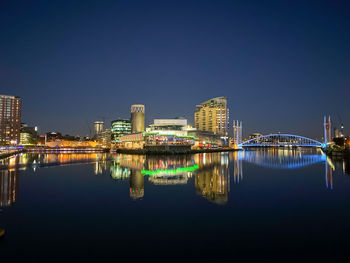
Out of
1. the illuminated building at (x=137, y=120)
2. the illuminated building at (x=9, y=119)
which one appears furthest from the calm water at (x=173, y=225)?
the illuminated building at (x=137, y=120)

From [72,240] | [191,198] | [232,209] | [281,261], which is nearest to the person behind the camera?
[281,261]

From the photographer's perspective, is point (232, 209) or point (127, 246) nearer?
point (127, 246)

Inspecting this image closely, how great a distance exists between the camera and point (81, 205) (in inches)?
595

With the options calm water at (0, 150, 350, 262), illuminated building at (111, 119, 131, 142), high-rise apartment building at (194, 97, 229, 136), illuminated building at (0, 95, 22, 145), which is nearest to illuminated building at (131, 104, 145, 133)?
illuminated building at (111, 119, 131, 142)

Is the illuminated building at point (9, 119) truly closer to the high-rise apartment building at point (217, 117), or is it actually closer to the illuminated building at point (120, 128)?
the illuminated building at point (120, 128)

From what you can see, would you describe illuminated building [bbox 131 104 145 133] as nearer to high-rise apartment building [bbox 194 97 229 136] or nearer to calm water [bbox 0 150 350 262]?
high-rise apartment building [bbox 194 97 229 136]

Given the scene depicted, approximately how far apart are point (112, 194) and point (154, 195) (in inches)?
126

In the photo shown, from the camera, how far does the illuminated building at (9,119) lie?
126m

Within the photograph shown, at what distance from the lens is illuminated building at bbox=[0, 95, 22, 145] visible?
12550cm

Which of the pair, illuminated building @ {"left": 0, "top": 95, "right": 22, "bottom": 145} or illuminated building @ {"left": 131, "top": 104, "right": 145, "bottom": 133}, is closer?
illuminated building @ {"left": 0, "top": 95, "right": 22, "bottom": 145}

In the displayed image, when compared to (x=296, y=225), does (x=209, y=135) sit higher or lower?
higher

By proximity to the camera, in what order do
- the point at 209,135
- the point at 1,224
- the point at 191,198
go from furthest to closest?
the point at 209,135 → the point at 191,198 → the point at 1,224

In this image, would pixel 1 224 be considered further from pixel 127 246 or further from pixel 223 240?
pixel 223 240

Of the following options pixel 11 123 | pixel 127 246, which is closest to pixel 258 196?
pixel 127 246
